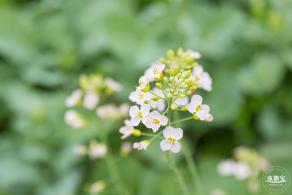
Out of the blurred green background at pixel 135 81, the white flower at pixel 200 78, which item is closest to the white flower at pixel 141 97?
the white flower at pixel 200 78

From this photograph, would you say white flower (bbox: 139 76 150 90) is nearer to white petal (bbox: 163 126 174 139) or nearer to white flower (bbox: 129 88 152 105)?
white flower (bbox: 129 88 152 105)

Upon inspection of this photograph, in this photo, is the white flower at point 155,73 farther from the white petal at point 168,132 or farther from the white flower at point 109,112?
the white flower at point 109,112

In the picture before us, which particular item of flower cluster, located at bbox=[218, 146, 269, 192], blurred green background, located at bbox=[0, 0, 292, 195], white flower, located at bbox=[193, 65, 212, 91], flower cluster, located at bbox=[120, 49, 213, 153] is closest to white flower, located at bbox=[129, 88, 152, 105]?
flower cluster, located at bbox=[120, 49, 213, 153]

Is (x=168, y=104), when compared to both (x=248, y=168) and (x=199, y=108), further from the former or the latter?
(x=248, y=168)

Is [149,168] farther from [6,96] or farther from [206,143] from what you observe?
[6,96]

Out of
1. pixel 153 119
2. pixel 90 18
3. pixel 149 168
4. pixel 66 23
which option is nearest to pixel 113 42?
pixel 90 18
